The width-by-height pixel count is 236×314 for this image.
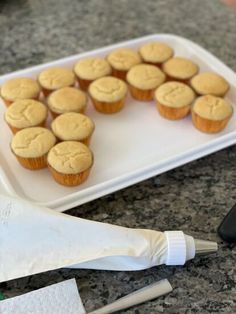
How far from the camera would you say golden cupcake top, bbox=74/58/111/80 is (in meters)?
0.93

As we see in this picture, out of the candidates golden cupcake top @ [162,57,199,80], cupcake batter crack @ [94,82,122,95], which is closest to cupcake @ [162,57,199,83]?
golden cupcake top @ [162,57,199,80]

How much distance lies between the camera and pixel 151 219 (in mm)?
724

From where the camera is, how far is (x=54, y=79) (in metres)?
0.91

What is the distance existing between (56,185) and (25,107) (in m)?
0.16

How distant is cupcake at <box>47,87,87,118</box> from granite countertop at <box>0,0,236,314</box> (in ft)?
0.62

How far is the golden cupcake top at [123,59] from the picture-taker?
95 cm

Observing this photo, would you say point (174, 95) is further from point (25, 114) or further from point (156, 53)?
point (25, 114)

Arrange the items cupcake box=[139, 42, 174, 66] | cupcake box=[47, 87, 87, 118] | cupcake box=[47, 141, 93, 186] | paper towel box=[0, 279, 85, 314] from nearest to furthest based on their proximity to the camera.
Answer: paper towel box=[0, 279, 85, 314], cupcake box=[47, 141, 93, 186], cupcake box=[47, 87, 87, 118], cupcake box=[139, 42, 174, 66]

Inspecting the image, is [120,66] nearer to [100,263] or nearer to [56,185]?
[56,185]

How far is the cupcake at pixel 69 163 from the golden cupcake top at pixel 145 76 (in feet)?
0.67

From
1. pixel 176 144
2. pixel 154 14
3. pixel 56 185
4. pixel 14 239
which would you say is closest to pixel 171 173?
pixel 176 144

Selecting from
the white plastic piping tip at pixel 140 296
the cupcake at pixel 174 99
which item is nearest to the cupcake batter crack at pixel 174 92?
the cupcake at pixel 174 99

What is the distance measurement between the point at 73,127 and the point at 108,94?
11cm

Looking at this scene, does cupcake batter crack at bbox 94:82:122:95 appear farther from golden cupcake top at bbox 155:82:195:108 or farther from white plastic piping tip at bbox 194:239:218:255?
white plastic piping tip at bbox 194:239:218:255
